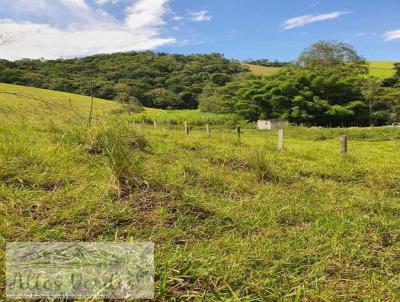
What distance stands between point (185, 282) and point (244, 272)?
508 millimetres

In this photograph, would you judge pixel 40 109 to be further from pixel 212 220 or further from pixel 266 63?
pixel 266 63

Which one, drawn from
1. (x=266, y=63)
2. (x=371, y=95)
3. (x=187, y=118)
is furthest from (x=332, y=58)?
(x=266, y=63)

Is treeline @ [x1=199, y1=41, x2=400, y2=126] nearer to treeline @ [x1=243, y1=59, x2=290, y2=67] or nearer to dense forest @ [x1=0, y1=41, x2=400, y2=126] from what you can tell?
dense forest @ [x1=0, y1=41, x2=400, y2=126]

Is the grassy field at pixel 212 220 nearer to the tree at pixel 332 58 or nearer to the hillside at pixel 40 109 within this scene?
the hillside at pixel 40 109

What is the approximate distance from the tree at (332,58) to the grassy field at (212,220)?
6553 centimetres

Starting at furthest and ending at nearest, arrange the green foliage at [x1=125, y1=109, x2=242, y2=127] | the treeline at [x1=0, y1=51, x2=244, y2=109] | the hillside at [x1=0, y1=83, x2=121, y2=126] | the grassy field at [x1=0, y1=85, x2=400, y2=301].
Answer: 1. the treeline at [x1=0, y1=51, x2=244, y2=109]
2. the green foliage at [x1=125, y1=109, x2=242, y2=127]
3. the hillside at [x1=0, y1=83, x2=121, y2=126]
4. the grassy field at [x1=0, y1=85, x2=400, y2=301]

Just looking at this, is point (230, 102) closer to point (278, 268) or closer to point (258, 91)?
point (258, 91)

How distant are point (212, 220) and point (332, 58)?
7007 cm

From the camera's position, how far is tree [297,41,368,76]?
68.0 meters

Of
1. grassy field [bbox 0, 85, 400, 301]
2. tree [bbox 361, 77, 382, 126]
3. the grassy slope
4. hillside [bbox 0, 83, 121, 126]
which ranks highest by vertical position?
the grassy slope

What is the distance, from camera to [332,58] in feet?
225

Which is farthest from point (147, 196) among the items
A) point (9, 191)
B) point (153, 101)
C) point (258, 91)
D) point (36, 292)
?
point (153, 101)

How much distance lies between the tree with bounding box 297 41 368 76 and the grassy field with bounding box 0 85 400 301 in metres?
65.5

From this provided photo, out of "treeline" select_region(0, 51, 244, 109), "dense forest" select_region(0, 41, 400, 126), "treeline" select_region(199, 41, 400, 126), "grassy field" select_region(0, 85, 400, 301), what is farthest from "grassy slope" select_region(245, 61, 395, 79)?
"grassy field" select_region(0, 85, 400, 301)
